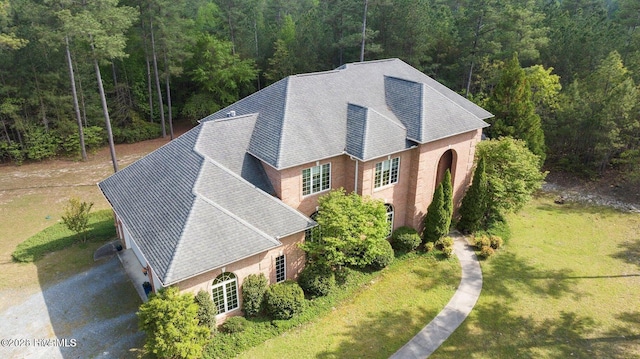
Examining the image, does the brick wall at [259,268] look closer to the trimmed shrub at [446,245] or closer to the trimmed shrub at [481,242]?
the trimmed shrub at [446,245]

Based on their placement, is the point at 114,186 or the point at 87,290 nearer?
the point at 87,290

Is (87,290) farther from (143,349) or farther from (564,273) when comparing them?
(564,273)

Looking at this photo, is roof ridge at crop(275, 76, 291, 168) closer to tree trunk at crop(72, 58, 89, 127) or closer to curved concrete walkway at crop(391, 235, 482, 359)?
curved concrete walkway at crop(391, 235, 482, 359)

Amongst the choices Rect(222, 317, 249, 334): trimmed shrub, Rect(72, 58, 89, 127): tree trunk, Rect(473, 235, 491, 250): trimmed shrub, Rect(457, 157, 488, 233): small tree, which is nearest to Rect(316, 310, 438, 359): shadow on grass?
Rect(222, 317, 249, 334): trimmed shrub

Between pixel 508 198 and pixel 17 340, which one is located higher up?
pixel 508 198

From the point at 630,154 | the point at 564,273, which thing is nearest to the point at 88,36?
the point at 564,273

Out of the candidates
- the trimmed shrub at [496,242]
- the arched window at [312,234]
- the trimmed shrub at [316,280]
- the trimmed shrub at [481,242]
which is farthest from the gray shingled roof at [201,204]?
the trimmed shrub at [496,242]
